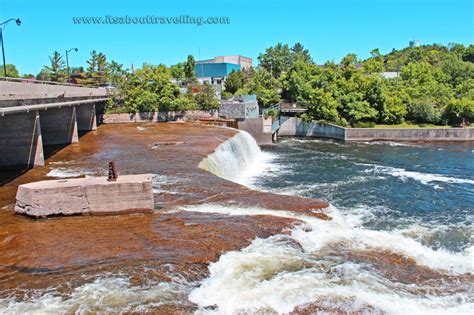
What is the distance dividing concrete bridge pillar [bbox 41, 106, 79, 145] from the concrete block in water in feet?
57.9


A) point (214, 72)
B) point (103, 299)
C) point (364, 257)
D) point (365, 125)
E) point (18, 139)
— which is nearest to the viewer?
point (103, 299)

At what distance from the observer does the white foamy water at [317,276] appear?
27.7 ft

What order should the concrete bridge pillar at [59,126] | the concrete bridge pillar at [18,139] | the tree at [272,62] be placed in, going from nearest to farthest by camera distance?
the concrete bridge pillar at [18,139], the concrete bridge pillar at [59,126], the tree at [272,62]

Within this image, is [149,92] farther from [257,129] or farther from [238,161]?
[238,161]

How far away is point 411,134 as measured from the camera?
135 feet

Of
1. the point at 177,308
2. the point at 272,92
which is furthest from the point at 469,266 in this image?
the point at 272,92

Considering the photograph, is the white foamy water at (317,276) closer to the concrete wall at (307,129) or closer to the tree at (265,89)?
the concrete wall at (307,129)

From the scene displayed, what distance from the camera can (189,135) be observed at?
3275cm

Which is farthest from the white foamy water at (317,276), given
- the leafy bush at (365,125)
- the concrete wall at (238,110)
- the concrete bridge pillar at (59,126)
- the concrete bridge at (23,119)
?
the leafy bush at (365,125)

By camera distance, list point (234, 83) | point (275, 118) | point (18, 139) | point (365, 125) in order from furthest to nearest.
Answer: point (234, 83) → point (275, 118) → point (365, 125) → point (18, 139)

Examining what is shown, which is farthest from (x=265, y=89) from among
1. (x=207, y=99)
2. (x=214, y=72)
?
(x=214, y=72)

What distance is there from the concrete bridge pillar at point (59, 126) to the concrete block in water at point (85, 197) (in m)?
17.6

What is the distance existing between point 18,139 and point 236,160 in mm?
12650

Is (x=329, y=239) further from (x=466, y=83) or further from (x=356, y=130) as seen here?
(x=466, y=83)
